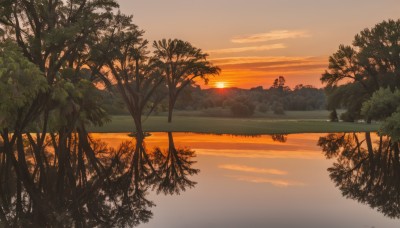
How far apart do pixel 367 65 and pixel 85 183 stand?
3070 inches

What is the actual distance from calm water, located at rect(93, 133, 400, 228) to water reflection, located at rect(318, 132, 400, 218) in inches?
1.6

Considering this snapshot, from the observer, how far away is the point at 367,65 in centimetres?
8894

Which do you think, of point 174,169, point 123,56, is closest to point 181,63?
point 123,56

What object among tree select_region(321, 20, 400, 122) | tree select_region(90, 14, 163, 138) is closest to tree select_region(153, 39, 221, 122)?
tree select_region(90, 14, 163, 138)

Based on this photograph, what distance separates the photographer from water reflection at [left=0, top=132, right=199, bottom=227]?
1720 cm

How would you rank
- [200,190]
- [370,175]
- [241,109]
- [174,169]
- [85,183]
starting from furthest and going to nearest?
[241,109] → [174,169] → [370,175] → [85,183] → [200,190]

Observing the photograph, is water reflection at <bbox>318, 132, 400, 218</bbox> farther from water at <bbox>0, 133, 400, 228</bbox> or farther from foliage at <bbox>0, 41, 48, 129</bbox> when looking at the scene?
foliage at <bbox>0, 41, 48, 129</bbox>

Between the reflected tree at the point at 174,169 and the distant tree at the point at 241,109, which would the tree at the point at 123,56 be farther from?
the distant tree at the point at 241,109

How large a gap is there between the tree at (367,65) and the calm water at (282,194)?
56357 millimetres

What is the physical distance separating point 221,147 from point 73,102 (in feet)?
50.8

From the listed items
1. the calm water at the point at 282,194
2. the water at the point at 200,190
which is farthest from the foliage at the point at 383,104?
the calm water at the point at 282,194

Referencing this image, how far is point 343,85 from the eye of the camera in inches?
3856

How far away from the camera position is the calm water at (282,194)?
56.1 feet

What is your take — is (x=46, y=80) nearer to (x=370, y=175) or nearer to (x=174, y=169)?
(x=174, y=169)
